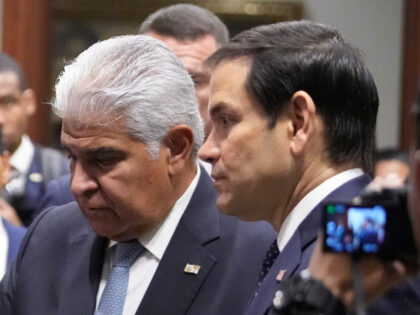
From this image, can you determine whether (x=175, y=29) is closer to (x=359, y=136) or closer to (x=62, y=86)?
(x=62, y=86)

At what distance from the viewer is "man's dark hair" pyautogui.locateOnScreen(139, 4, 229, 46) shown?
421cm

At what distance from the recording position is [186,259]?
2.92 meters

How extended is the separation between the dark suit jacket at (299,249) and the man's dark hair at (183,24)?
1.81m

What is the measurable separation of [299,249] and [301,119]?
0.27m

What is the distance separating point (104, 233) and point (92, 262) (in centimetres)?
14

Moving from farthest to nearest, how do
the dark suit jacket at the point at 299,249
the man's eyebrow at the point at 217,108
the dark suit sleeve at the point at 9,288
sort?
1. the dark suit sleeve at the point at 9,288
2. the man's eyebrow at the point at 217,108
3. the dark suit jacket at the point at 299,249

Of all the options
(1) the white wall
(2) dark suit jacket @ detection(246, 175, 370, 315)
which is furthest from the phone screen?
(1) the white wall

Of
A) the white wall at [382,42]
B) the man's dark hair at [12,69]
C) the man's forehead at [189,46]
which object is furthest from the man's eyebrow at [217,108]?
the white wall at [382,42]

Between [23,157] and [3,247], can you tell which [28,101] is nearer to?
[23,157]

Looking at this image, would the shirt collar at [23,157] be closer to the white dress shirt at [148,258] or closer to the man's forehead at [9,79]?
the man's forehead at [9,79]

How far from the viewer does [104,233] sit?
2.88m

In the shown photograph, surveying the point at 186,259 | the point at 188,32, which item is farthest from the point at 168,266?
the point at 188,32

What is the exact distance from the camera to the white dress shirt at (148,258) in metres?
2.89

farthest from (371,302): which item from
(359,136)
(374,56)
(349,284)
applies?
(374,56)
